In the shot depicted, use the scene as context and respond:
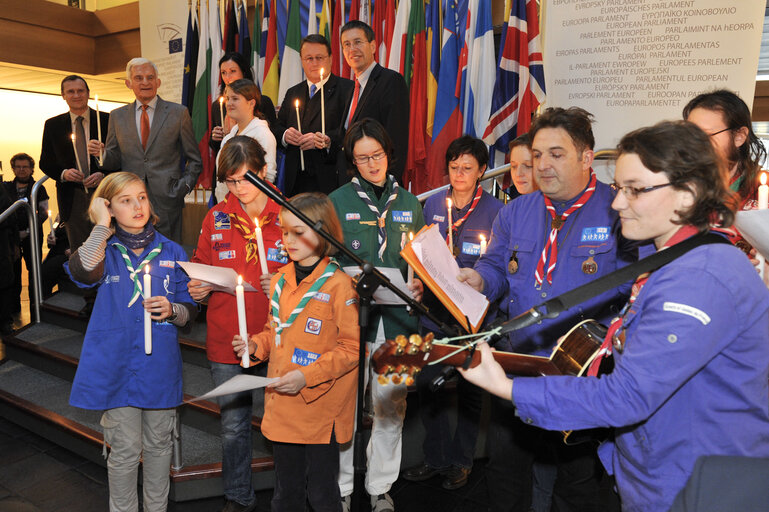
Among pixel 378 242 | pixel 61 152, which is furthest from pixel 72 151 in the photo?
pixel 378 242

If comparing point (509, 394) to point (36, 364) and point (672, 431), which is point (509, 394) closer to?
point (672, 431)

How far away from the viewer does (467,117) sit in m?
4.84

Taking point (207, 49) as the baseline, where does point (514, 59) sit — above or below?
below

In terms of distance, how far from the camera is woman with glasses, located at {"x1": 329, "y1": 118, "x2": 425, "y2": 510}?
9.18 ft

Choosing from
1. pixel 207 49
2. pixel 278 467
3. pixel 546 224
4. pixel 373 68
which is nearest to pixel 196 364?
pixel 278 467

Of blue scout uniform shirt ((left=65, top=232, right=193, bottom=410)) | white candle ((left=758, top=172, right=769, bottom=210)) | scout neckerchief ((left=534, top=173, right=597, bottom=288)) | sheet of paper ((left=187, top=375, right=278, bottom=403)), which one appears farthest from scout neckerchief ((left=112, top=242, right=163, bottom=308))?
white candle ((left=758, top=172, right=769, bottom=210))

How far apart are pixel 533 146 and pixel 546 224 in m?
0.33

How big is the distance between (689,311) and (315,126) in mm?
3211

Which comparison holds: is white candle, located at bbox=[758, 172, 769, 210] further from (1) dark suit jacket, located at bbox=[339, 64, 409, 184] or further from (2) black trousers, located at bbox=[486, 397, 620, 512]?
(1) dark suit jacket, located at bbox=[339, 64, 409, 184]

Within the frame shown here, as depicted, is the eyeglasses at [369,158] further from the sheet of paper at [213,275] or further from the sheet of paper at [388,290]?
the sheet of paper at [213,275]

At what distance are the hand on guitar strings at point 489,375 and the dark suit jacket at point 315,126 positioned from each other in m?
2.79

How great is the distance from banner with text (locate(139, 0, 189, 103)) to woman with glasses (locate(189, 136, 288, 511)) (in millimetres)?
5212

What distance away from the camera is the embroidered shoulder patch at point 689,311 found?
1.22 metres

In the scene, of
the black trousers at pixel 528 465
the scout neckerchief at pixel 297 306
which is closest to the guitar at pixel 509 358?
the black trousers at pixel 528 465
